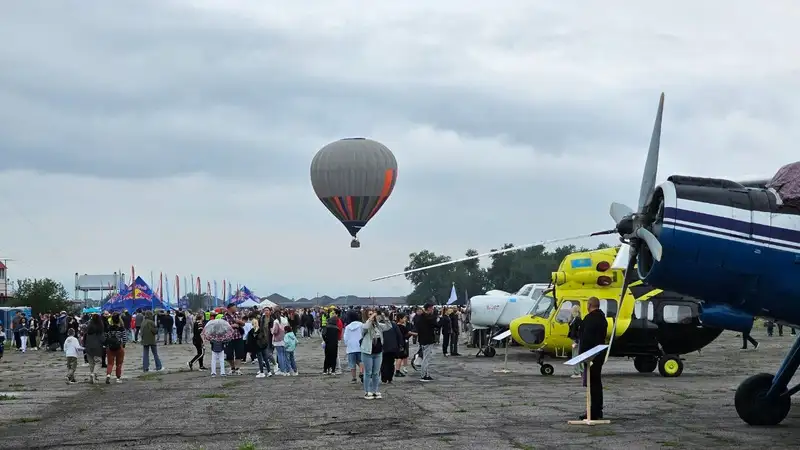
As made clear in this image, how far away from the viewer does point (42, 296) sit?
89438 mm

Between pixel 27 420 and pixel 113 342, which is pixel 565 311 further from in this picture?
pixel 27 420

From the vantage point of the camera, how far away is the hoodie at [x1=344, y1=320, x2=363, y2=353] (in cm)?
2436

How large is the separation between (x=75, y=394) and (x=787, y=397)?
15.2m

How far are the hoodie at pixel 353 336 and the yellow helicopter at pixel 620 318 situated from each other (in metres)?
6.16

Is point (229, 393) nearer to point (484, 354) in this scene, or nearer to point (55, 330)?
point (484, 354)

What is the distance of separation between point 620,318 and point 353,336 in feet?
25.2

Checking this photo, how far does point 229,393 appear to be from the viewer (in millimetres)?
23281

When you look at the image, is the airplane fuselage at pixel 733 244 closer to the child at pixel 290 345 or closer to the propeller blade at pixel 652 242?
the propeller blade at pixel 652 242

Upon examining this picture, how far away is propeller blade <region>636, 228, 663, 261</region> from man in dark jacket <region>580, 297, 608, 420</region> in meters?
2.12

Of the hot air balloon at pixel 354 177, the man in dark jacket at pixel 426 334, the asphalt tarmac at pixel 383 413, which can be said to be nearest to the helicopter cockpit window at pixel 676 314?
the asphalt tarmac at pixel 383 413

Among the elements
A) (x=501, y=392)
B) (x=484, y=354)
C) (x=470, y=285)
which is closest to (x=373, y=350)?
(x=501, y=392)

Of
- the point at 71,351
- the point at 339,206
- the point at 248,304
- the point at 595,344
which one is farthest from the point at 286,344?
the point at 248,304

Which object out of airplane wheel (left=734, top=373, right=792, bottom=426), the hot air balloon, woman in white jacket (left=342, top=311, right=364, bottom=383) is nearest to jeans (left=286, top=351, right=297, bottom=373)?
woman in white jacket (left=342, top=311, right=364, bottom=383)

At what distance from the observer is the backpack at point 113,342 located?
89.0ft
